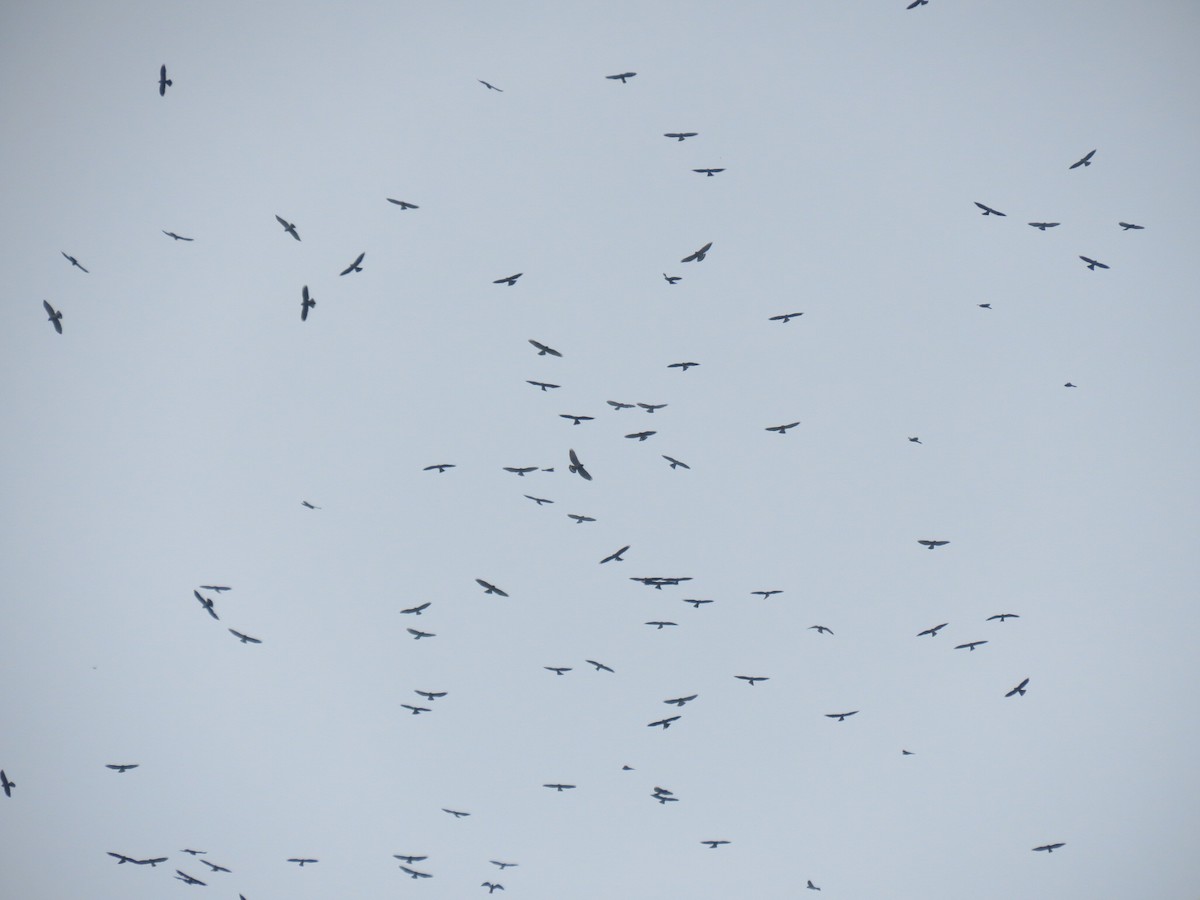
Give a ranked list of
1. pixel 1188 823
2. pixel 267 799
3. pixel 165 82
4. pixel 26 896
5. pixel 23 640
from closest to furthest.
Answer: pixel 165 82
pixel 26 896
pixel 1188 823
pixel 267 799
pixel 23 640

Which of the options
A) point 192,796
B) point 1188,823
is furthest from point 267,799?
point 1188,823

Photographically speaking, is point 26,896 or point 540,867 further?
point 540,867

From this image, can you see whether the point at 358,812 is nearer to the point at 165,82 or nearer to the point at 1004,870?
the point at 1004,870

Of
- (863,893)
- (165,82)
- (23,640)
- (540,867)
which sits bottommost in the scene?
(540,867)

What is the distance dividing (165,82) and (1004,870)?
118 meters

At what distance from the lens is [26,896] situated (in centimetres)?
7719

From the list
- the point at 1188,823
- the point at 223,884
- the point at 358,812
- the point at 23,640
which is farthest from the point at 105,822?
the point at 1188,823

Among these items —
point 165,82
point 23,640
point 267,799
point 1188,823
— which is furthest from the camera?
point 23,640

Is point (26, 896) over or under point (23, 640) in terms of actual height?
over

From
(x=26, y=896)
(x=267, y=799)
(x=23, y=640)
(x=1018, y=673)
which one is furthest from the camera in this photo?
(x=23, y=640)

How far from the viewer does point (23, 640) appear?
135 meters

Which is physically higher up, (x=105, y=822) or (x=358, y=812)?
(x=105, y=822)

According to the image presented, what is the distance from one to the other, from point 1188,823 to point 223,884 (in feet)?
391

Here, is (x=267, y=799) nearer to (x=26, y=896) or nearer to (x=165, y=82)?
(x=26, y=896)
